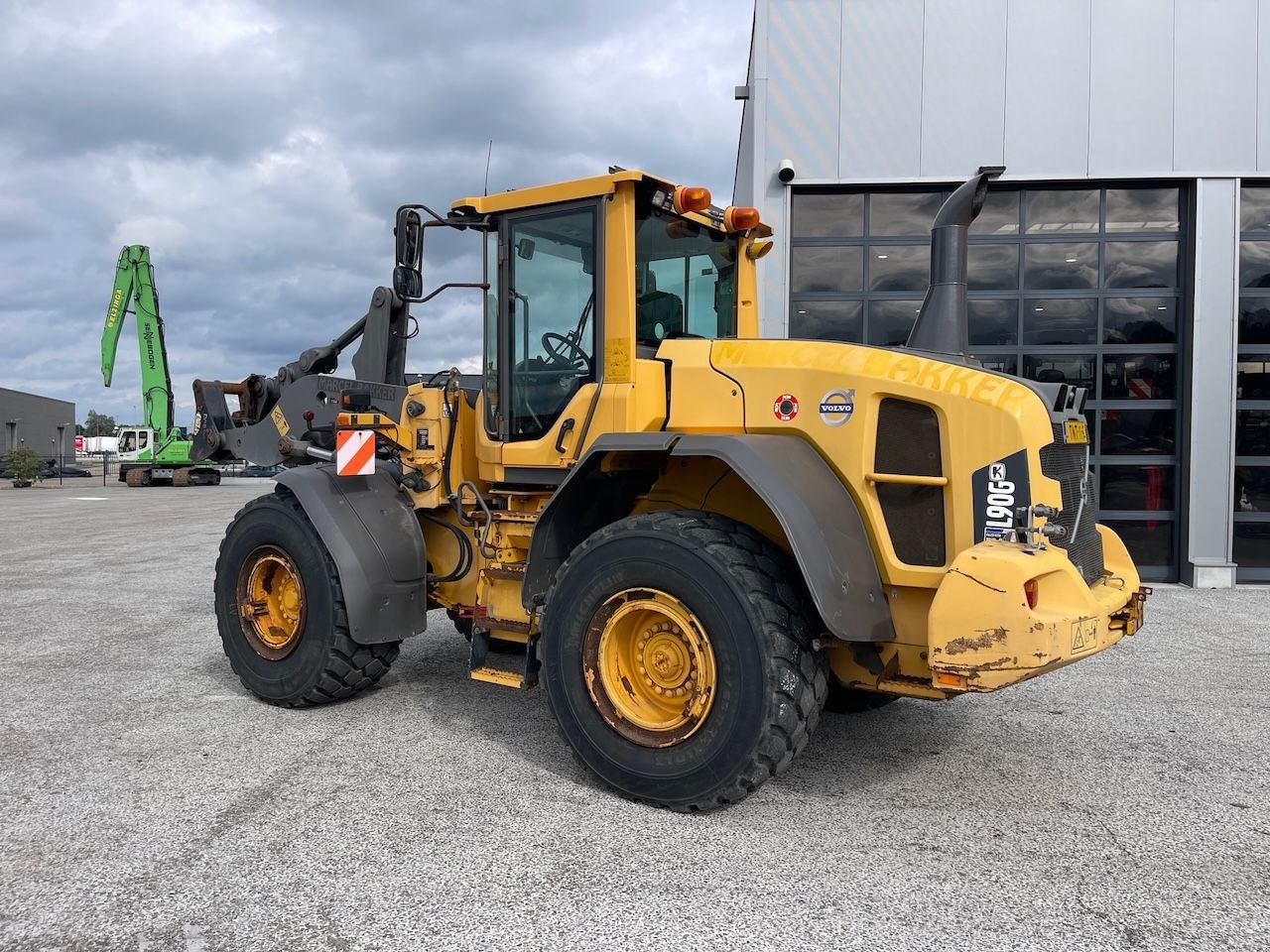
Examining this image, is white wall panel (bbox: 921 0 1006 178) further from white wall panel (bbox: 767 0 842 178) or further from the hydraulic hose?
the hydraulic hose

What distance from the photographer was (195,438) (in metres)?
6.35

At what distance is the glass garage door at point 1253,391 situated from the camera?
34.5 ft

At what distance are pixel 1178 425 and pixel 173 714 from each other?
10321mm

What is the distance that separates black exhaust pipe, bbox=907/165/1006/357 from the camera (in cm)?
439

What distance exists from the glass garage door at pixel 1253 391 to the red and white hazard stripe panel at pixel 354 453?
969 cm

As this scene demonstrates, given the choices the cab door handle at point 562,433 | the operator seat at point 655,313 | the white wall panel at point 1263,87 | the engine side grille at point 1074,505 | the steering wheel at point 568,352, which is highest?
the white wall panel at point 1263,87

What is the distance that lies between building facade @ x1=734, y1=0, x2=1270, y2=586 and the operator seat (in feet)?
19.8

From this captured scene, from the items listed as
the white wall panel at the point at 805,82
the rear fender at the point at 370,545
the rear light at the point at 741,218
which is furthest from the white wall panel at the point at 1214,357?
the rear fender at the point at 370,545

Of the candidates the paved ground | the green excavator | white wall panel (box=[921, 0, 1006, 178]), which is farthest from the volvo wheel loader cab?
the green excavator

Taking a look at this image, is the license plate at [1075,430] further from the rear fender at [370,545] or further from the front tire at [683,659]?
the rear fender at [370,545]

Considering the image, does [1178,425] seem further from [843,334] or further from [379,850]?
[379,850]

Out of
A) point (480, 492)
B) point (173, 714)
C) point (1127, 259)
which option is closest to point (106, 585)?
point (173, 714)

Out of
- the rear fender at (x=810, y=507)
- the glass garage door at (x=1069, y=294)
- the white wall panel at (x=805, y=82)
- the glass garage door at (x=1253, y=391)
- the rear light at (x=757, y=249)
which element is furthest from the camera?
the glass garage door at (x=1069, y=294)

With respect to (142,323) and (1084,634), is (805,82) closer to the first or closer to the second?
(1084,634)
